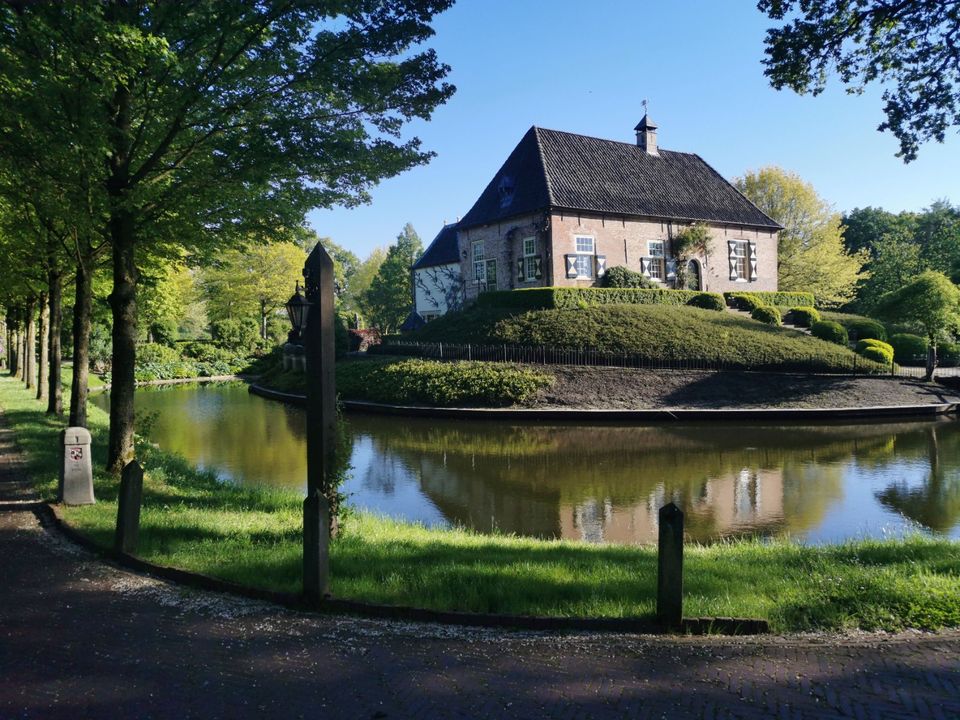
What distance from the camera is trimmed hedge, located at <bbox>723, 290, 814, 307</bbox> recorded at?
35688 mm

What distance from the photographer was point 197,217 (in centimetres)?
996

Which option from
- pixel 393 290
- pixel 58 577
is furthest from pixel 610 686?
pixel 393 290

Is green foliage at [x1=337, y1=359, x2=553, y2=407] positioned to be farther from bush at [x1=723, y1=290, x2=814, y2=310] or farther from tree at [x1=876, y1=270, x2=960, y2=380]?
bush at [x1=723, y1=290, x2=814, y2=310]

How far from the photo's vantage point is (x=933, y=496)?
38.4 feet

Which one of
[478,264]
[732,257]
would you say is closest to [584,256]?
[478,264]

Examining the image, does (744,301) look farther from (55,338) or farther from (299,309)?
(299,309)

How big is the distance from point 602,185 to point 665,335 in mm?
11210

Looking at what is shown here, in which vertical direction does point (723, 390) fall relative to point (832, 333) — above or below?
below

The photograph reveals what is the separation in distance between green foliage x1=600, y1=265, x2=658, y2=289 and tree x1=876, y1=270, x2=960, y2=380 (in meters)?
10.7

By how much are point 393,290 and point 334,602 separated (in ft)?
217

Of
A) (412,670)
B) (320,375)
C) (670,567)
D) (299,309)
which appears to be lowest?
(412,670)

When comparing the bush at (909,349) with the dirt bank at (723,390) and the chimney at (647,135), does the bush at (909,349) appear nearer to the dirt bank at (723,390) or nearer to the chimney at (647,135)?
the dirt bank at (723,390)

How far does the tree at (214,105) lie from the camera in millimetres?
7711

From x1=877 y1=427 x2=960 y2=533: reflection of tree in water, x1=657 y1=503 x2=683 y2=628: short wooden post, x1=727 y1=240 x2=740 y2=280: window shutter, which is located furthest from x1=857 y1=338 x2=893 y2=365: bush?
x1=657 y1=503 x2=683 y2=628: short wooden post
